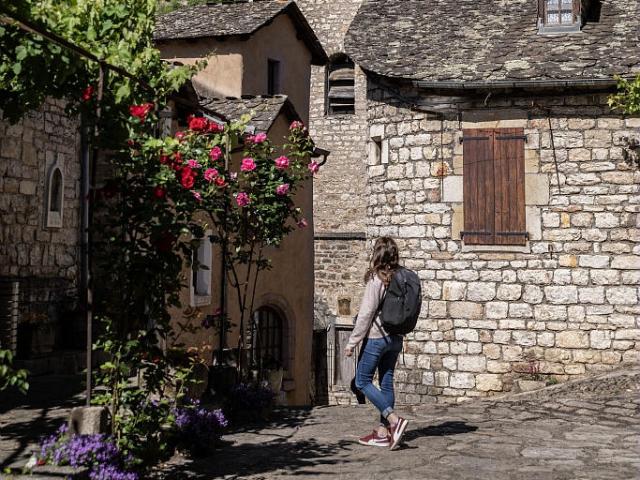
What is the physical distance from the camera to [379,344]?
6781 mm

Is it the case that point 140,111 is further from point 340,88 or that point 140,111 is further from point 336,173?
point 340,88

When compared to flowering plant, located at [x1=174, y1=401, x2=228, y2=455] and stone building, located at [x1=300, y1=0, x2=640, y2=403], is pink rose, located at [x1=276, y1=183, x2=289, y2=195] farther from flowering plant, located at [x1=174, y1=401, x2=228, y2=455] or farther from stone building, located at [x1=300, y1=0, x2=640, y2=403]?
stone building, located at [x1=300, y1=0, x2=640, y2=403]

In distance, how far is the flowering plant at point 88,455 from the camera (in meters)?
4.92

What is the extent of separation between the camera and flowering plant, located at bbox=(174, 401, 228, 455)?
6410mm

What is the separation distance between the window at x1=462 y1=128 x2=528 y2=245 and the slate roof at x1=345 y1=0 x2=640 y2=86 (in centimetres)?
79

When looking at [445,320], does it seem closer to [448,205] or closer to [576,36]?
[448,205]

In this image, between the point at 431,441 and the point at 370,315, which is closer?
the point at 370,315

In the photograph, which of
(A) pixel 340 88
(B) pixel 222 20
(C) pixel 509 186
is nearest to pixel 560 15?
(C) pixel 509 186

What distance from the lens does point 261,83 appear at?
60.0 feet

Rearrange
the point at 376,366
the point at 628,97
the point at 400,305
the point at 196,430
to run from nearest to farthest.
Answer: the point at 196,430
the point at 400,305
the point at 376,366
the point at 628,97

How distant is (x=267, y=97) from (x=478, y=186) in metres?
5.38

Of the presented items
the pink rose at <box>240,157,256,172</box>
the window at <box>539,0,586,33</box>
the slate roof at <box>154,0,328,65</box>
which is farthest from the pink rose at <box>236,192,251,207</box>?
the slate roof at <box>154,0,328,65</box>

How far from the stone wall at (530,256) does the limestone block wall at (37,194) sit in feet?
14.4

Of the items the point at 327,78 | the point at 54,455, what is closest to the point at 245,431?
the point at 54,455
